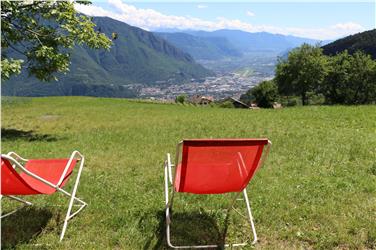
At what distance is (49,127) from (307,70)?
54.3 meters

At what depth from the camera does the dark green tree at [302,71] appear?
67.8 meters

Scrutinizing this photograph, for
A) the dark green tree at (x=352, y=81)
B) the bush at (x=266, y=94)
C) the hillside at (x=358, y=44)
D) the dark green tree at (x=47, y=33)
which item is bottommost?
the bush at (x=266, y=94)

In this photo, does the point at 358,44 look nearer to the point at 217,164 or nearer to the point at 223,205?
the point at 223,205

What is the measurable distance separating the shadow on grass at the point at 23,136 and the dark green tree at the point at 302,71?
56.0m

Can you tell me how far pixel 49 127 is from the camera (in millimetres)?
22641

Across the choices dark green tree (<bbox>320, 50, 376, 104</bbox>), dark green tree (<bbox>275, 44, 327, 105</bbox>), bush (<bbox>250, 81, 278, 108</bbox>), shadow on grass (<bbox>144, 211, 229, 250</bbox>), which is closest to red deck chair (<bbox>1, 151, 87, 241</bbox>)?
shadow on grass (<bbox>144, 211, 229, 250</bbox>)

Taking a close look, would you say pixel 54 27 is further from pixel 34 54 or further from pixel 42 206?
pixel 42 206

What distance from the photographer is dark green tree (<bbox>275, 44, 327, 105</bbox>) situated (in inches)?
2670

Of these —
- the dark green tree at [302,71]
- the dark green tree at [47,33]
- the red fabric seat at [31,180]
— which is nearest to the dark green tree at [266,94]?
the dark green tree at [302,71]

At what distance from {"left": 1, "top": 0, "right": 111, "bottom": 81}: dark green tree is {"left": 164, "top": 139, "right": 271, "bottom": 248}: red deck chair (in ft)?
42.0

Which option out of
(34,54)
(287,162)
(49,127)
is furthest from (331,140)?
(49,127)

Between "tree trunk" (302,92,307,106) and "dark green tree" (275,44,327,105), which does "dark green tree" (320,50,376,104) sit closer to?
"dark green tree" (275,44,327,105)

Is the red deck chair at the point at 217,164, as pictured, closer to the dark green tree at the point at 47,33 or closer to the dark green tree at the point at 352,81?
the dark green tree at the point at 47,33

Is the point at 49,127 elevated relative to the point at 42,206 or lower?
lower
